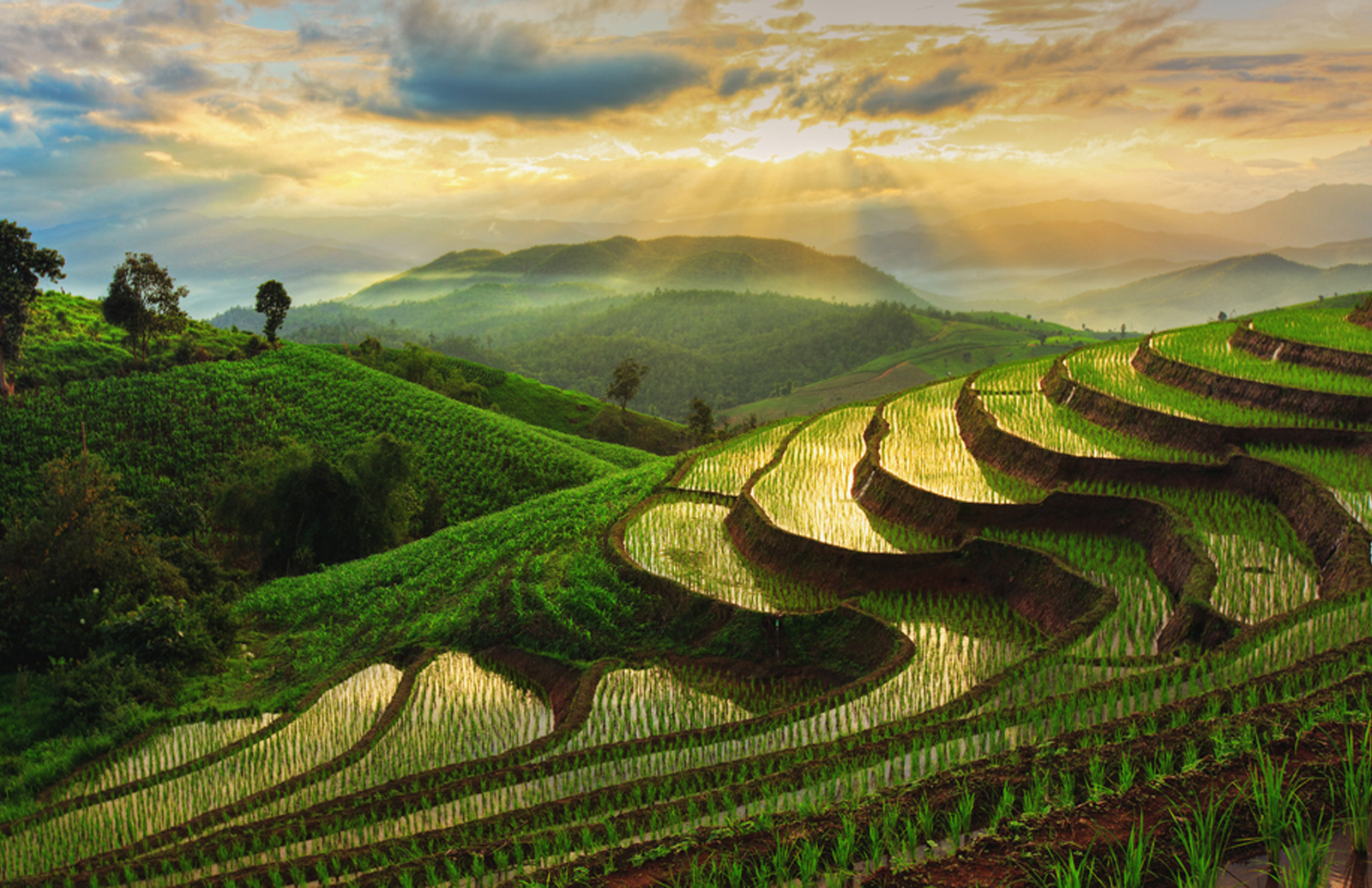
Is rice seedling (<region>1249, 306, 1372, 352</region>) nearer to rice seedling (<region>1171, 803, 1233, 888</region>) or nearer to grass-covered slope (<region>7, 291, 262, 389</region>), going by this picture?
rice seedling (<region>1171, 803, 1233, 888</region>)

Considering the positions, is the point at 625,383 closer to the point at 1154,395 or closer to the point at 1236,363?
the point at 1236,363

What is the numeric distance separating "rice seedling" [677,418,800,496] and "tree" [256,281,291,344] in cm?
4008

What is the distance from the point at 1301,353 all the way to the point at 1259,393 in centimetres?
451

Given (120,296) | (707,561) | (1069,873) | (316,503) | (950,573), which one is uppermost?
(120,296)

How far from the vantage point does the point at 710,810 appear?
6.11m

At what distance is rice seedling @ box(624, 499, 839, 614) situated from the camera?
510 inches

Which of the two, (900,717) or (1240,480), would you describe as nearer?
(900,717)

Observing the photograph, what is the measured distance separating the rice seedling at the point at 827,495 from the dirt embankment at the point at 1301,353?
1099 centimetres

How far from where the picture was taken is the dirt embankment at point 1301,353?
59.1ft

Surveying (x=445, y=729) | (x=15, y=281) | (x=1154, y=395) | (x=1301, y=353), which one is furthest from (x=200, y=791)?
(x=15, y=281)

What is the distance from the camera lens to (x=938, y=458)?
1777cm

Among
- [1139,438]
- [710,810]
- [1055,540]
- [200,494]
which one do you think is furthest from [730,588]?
[200,494]

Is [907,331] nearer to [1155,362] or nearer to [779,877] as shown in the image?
[1155,362]

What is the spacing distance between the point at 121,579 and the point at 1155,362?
27661mm
